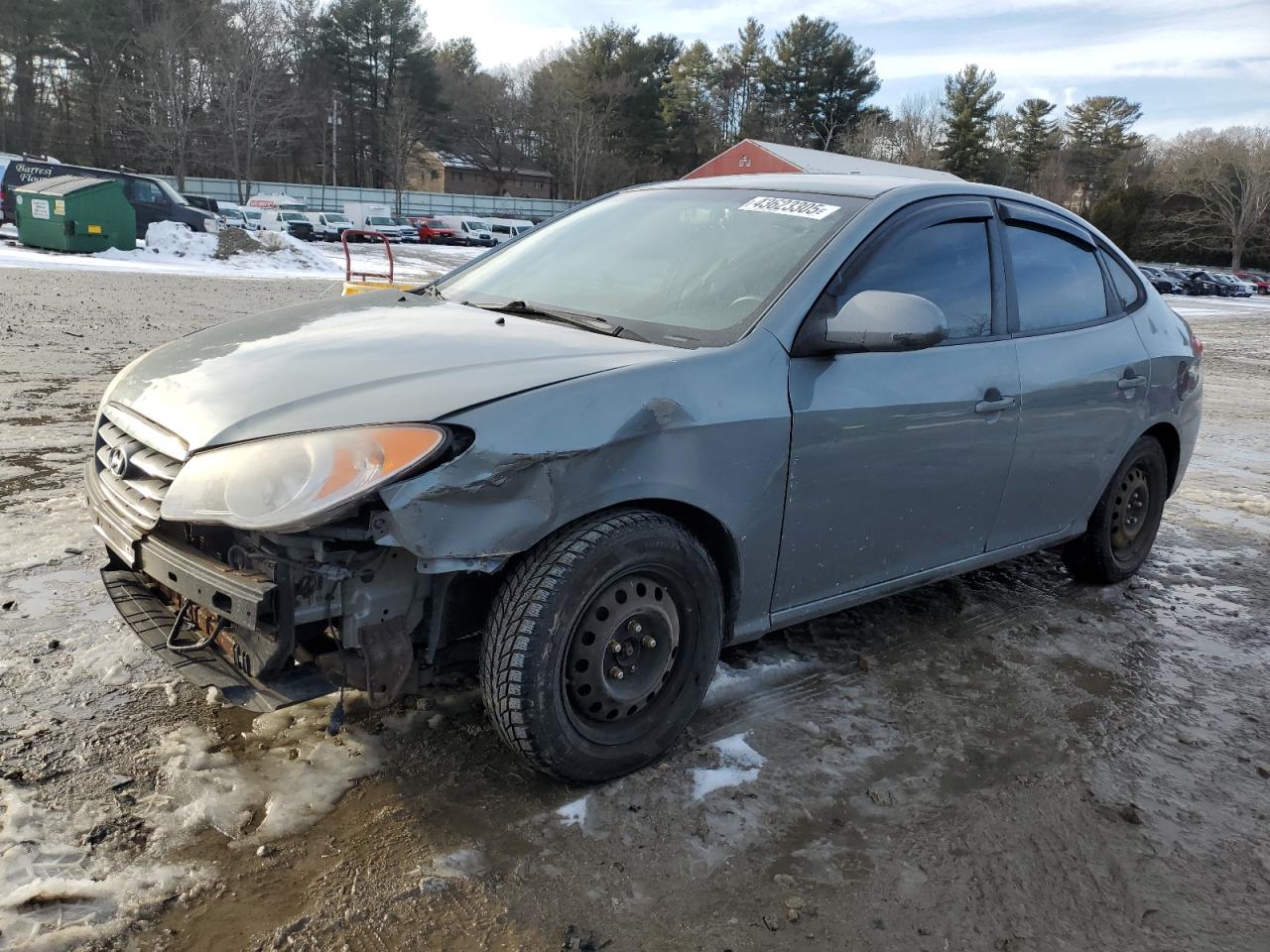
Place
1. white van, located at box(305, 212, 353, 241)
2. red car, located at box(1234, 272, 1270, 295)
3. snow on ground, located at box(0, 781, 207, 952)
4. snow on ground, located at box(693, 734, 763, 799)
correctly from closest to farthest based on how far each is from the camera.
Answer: snow on ground, located at box(0, 781, 207, 952)
snow on ground, located at box(693, 734, 763, 799)
white van, located at box(305, 212, 353, 241)
red car, located at box(1234, 272, 1270, 295)

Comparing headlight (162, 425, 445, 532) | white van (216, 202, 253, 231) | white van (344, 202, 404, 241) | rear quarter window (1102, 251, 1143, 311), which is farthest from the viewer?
white van (344, 202, 404, 241)

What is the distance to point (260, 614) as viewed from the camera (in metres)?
2.17

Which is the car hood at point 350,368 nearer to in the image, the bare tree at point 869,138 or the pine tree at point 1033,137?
the bare tree at point 869,138

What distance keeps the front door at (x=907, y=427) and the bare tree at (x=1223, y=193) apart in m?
65.8

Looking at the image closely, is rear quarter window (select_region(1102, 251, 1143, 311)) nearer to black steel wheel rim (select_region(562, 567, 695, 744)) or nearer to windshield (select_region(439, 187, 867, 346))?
windshield (select_region(439, 187, 867, 346))

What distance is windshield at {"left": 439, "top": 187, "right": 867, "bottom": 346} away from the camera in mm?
2973

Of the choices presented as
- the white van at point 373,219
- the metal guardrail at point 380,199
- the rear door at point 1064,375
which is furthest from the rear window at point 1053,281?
the metal guardrail at point 380,199

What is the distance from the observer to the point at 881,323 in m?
2.79

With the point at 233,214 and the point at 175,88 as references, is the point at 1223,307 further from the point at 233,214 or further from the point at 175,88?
the point at 175,88

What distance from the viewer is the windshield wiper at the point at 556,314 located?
2.95m

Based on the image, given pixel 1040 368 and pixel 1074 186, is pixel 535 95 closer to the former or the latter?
pixel 1074 186

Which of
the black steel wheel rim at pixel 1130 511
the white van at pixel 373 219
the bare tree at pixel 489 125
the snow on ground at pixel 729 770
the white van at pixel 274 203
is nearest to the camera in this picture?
the snow on ground at pixel 729 770

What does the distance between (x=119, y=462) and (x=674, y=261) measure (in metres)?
1.80

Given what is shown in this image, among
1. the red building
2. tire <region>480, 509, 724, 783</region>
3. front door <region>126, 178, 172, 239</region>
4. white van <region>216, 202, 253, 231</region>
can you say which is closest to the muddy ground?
tire <region>480, 509, 724, 783</region>
